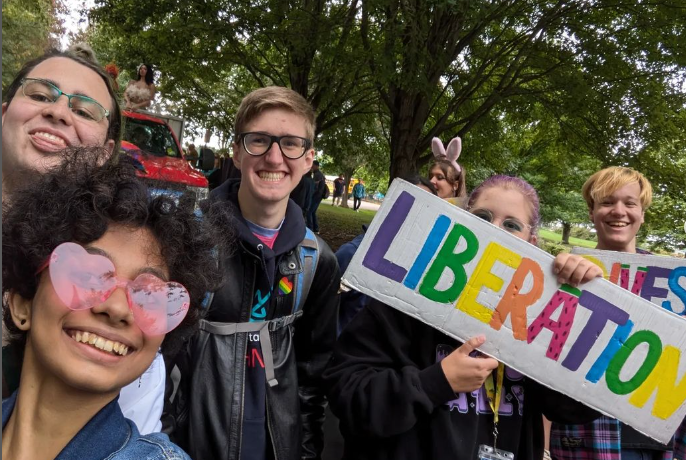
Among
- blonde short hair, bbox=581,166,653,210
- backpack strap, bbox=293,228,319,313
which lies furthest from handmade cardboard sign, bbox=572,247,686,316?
backpack strap, bbox=293,228,319,313

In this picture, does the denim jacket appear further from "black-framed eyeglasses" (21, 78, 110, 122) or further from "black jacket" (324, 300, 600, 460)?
"black-framed eyeglasses" (21, 78, 110, 122)

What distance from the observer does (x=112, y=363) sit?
3.41ft

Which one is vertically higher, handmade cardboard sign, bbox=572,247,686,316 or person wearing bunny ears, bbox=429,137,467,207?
person wearing bunny ears, bbox=429,137,467,207

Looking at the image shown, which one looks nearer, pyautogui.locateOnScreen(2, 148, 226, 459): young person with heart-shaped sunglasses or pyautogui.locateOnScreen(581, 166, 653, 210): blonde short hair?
pyautogui.locateOnScreen(2, 148, 226, 459): young person with heart-shaped sunglasses

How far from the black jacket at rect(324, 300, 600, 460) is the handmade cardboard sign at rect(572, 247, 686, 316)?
73 cm

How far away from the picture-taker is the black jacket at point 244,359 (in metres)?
1.70

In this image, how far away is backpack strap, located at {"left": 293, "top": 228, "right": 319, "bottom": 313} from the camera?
191cm

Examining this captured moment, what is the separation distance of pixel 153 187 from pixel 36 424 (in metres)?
0.66

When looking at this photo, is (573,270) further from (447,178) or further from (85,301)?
(447,178)

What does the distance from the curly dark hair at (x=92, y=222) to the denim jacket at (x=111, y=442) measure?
28 cm

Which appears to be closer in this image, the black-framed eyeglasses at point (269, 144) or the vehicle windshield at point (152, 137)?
the black-framed eyeglasses at point (269, 144)

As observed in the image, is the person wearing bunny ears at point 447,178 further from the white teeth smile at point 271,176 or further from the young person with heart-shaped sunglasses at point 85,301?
the young person with heart-shaped sunglasses at point 85,301

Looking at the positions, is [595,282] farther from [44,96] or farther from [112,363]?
[44,96]

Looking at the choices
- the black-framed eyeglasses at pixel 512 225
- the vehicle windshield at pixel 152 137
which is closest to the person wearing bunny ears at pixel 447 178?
the black-framed eyeglasses at pixel 512 225
